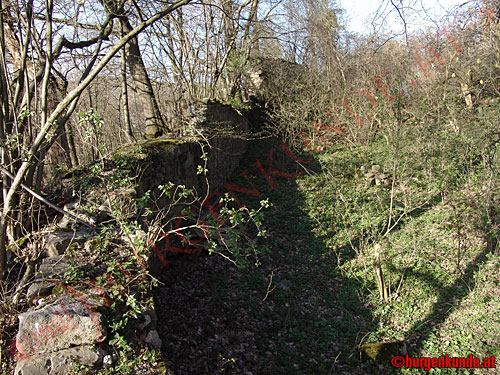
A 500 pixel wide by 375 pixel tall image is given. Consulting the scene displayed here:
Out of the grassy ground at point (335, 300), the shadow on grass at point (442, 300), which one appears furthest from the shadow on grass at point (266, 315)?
the shadow on grass at point (442, 300)

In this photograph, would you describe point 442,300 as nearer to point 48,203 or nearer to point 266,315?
point 266,315

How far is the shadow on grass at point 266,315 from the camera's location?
386 cm

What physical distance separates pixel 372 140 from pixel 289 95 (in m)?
2.92

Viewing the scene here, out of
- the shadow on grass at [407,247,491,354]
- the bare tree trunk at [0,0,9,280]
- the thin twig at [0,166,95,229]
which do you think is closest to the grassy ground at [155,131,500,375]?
the shadow on grass at [407,247,491,354]

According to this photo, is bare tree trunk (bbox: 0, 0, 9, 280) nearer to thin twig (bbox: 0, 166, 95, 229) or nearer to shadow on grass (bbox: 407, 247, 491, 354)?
thin twig (bbox: 0, 166, 95, 229)

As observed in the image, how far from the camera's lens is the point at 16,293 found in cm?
295

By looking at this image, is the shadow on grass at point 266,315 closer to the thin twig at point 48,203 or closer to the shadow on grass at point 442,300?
the shadow on grass at point 442,300

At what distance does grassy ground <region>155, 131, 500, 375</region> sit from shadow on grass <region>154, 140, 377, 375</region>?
14 mm

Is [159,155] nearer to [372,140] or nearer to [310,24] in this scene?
[372,140]

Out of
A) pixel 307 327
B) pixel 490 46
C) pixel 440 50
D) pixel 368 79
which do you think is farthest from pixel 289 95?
pixel 307 327

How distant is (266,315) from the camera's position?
15.7ft

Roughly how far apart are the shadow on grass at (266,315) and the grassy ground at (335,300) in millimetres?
14

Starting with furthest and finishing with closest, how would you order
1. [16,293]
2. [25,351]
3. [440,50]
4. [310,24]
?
[310,24] < [440,50] < [16,293] < [25,351]

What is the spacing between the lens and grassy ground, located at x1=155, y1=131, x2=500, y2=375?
3.92 m
